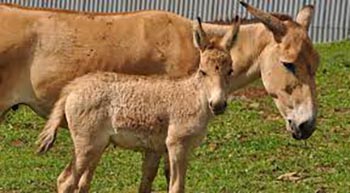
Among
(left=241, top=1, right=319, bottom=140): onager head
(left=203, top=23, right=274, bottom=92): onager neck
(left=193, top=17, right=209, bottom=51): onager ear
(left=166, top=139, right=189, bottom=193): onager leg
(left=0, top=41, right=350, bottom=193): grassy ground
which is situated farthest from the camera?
(left=0, top=41, right=350, bottom=193): grassy ground

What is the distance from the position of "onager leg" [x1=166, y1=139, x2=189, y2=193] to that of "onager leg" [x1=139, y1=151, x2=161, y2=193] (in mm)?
612

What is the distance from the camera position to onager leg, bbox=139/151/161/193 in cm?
1037

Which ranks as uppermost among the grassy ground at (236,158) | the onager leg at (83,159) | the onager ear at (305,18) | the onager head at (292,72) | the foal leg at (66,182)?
the onager ear at (305,18)

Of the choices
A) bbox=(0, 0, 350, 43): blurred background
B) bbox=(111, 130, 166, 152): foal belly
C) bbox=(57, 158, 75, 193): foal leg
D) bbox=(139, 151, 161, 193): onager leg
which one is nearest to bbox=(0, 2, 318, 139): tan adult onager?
bbox=(57, 158, 75, 193): foal leg

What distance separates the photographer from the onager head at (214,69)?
30.8 feet

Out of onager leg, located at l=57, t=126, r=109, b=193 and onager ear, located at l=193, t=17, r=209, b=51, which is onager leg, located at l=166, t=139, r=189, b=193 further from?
onager ear, located at l=193, t=17, r=209, b=51

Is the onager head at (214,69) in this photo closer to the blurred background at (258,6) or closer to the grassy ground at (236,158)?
the grassy ground at (236,158)

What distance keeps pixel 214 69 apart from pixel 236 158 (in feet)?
13.5

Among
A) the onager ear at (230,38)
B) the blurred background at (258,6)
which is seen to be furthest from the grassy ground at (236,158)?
the blurred background at (258,6)

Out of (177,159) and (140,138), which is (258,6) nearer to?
(140,138)

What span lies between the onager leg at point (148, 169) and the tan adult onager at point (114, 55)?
0.71 meters

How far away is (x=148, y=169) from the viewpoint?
10445 mm

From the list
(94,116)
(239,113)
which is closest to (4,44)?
(94,116)

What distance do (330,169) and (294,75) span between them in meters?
2.79
